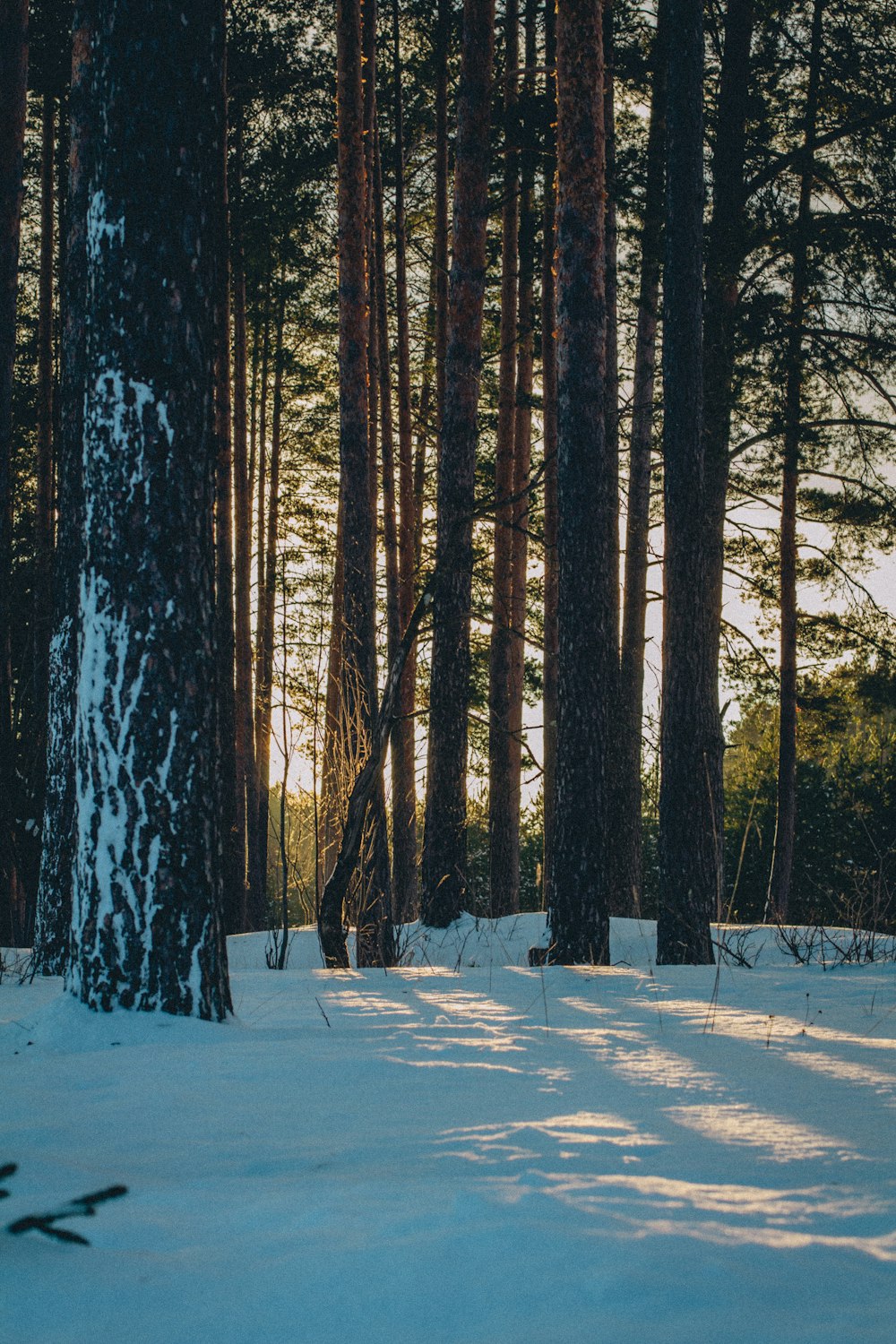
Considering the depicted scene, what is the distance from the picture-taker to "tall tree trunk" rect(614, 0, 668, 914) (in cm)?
1123

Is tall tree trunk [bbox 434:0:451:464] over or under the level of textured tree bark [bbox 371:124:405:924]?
over

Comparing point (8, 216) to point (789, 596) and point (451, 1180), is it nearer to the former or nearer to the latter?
point (451, 1180)

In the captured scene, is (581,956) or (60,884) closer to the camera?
(60,884)

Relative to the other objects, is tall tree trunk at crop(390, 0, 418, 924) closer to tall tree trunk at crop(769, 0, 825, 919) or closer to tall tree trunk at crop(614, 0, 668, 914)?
tall tree trunk at crop(614, 0, 668, 914)

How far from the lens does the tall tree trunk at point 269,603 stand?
17.3 m

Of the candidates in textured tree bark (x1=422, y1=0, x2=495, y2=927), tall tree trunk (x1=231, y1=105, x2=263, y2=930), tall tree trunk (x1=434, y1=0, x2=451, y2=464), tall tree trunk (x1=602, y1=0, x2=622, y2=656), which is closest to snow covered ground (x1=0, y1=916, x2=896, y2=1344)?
textured tree bark (x1=422, y1=0, x2=495, y2=927)

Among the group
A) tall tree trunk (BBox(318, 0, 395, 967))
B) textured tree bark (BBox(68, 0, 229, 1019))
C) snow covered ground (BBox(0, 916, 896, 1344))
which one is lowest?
snow covered ground (BBox(0, 916, 896, 1344))

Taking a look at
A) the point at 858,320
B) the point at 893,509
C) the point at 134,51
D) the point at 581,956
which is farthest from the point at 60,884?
the point at 893,509

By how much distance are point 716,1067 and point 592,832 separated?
3.88 m

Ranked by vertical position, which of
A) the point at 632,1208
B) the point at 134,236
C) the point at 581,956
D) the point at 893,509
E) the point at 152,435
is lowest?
the point at 581,956

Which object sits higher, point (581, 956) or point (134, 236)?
point (134, 236)

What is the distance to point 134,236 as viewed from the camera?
3.46 metres

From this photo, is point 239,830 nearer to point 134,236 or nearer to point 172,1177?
point 134,236

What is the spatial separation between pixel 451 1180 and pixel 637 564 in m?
11.2
